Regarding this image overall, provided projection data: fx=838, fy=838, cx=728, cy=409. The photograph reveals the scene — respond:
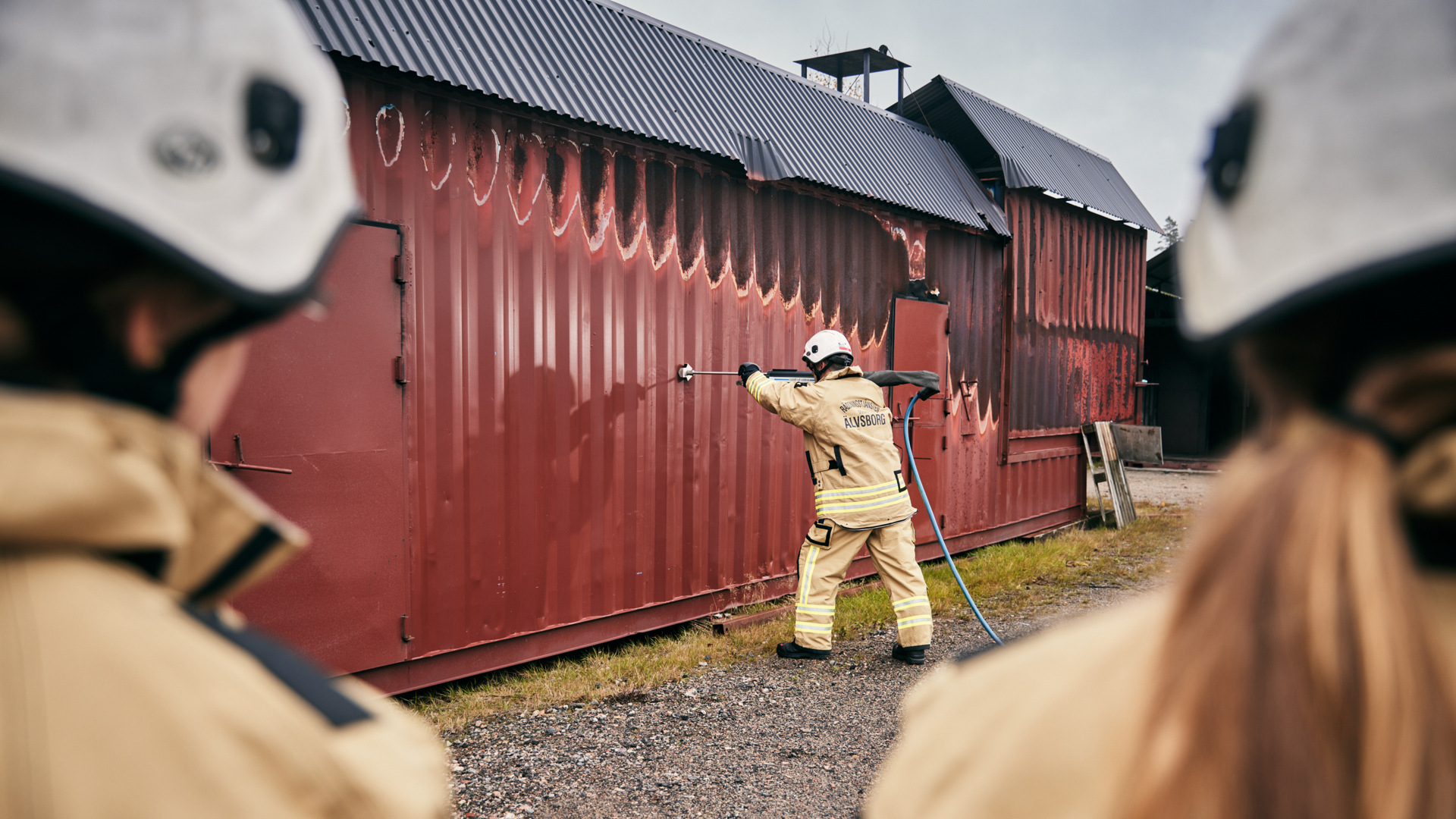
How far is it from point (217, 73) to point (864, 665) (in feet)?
16.8

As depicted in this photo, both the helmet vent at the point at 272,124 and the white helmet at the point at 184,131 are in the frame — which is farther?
the helmet vent at the point at 272,124

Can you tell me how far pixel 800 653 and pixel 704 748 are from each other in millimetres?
1521

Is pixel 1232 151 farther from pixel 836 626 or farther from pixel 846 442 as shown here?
pixel 836 626

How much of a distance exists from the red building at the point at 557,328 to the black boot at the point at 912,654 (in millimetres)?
1347

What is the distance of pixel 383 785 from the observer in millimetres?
766

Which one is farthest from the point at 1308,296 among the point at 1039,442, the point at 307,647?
the point at 1039,442

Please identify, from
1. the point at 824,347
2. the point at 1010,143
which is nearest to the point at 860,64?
the point at 1010,143

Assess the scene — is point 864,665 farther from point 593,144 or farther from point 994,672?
point 994,672

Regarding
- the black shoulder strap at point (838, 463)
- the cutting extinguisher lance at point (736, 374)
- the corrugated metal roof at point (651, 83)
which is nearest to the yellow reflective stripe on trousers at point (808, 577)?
the black shoulder strap at point (838, 463)

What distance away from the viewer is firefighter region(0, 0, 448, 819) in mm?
644

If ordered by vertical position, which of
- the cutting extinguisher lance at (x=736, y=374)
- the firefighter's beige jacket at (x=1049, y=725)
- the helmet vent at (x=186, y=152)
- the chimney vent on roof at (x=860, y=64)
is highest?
→ the chimney vent on roof at (x=860, y=64)

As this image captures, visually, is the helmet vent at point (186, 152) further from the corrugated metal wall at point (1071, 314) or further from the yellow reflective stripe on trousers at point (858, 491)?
the corrugated metal wall at point (1071, 314)

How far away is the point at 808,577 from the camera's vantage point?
5547 millimetres

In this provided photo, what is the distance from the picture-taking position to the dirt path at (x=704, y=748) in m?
3.53
